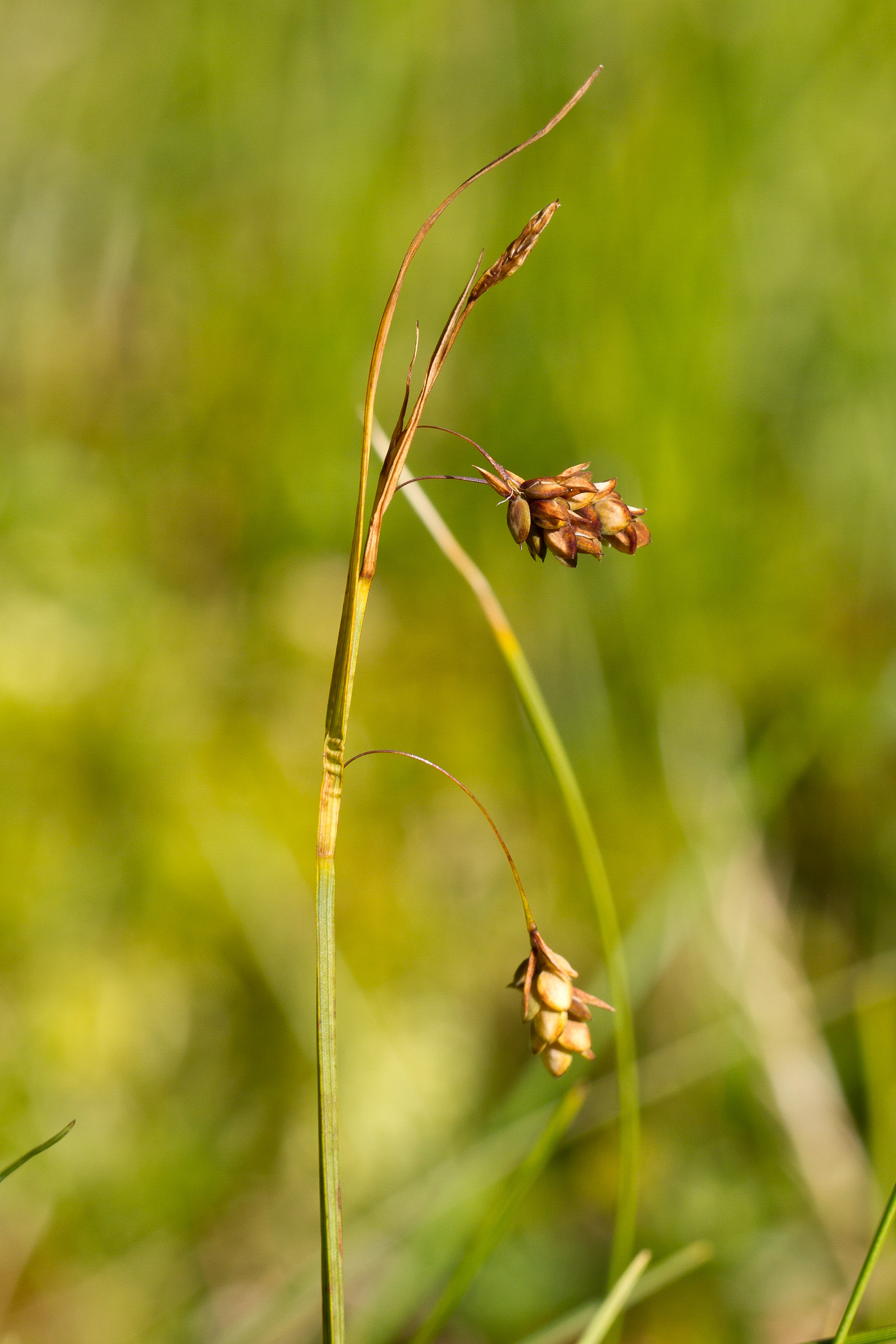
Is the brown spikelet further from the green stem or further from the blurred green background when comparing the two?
the blurred green background

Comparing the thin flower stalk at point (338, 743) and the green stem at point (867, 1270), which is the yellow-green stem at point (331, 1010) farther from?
the green stem at point (867, 1270)

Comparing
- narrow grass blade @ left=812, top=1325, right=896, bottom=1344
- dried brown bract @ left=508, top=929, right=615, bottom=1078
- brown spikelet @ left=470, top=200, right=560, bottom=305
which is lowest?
narrow grass blade @ left=812, top=1325, right=896, bottom=1344

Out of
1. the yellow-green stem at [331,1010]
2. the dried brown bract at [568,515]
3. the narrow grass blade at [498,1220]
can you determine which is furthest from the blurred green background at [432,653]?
the dried brown bract at [568,515]

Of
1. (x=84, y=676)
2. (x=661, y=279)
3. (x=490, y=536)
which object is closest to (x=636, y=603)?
(x=490, y=536)

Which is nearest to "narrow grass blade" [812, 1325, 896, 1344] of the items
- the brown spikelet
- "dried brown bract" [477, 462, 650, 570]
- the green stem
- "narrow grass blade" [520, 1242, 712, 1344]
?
the green stem

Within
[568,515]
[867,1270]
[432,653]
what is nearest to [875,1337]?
[867,1270]

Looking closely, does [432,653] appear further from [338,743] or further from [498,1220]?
[338,743]
